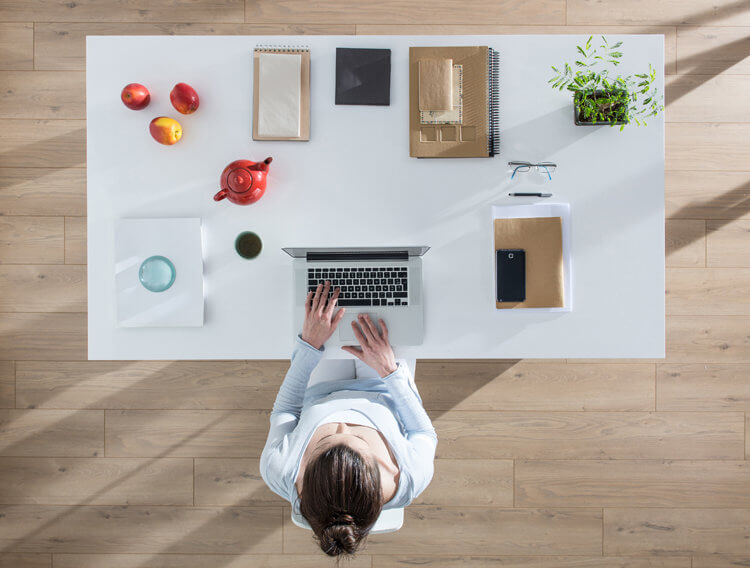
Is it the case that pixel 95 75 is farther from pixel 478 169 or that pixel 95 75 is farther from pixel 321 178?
pixel 478 169

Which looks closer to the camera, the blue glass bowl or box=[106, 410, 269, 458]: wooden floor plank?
the blue glass bowl

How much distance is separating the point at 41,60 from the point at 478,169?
1.71 meters

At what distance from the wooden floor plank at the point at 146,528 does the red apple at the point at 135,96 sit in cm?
144

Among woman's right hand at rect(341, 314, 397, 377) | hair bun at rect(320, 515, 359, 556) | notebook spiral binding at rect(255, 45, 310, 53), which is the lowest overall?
hair bun at rect(320, 515, 359, 556)

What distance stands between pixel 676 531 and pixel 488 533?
71cm

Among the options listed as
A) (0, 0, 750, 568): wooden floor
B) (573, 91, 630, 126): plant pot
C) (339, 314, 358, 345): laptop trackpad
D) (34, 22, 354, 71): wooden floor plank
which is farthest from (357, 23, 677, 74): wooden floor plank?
(339, 314, 358, 345): laptop trackpad

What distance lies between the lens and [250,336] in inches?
48.3

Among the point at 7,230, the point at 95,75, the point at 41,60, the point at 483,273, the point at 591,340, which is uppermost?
the point at 41,60

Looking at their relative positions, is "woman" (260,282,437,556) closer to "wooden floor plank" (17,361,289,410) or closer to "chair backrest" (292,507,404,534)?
"chair backrest" (292,507,404,534)

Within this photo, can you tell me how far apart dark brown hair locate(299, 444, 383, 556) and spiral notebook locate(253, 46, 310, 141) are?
0.78 metres

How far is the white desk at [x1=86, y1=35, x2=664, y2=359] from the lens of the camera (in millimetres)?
1210

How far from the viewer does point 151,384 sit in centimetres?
183

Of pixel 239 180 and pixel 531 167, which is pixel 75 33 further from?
pixel 531 167

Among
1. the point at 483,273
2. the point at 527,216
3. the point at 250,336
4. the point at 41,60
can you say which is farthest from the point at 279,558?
the point at 41,60
